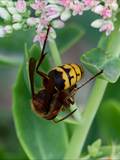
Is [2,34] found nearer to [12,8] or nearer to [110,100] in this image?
[12,8]

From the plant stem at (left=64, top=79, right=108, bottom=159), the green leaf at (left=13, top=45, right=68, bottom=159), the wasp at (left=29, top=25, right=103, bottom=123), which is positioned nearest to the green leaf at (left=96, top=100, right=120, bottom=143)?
the green leaf at (left=13, top=45, right=68, bottom=159)

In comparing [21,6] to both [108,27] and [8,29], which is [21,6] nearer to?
[8,29]

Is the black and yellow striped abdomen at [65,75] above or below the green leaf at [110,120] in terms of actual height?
above

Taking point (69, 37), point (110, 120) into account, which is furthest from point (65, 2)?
point (110, 120)

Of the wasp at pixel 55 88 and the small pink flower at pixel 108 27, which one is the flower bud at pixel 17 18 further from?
the small pink flower at pixel 108 27

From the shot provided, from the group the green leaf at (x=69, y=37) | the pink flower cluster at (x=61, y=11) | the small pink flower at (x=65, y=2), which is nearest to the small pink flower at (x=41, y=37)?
the pink flower cluster at (x=61, y=11)

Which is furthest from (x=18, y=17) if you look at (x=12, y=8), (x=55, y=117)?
(x=55, y=117)

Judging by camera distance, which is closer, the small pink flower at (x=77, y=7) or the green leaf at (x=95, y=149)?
the small pink flower at (x=77, y=7)

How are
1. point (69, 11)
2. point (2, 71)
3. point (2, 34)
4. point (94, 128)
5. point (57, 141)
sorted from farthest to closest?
1. point (2, 71)
2. point (94, 128)
3. point (57, 141)
4. point (2, 34)
5. point (69, 11)
